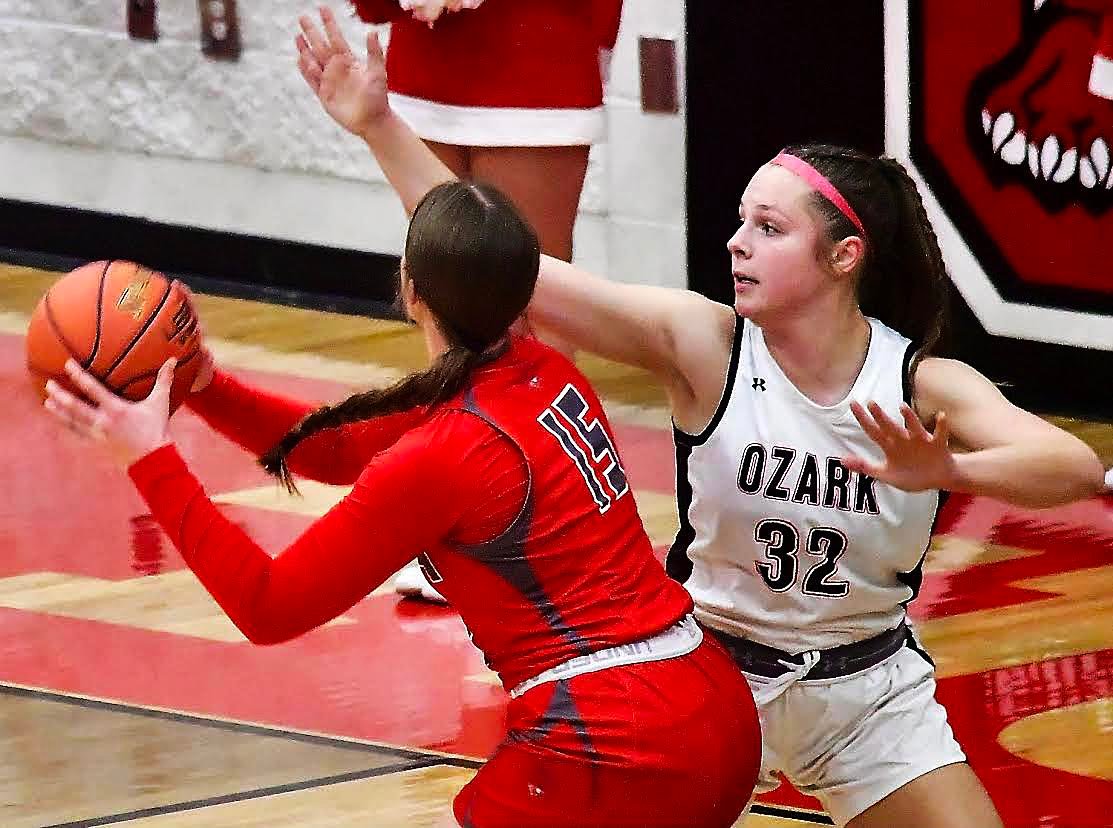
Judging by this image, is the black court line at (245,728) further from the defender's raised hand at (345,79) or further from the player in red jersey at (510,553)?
the defender's raised hand at (345,79)

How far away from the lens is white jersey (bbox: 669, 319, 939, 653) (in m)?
3.12

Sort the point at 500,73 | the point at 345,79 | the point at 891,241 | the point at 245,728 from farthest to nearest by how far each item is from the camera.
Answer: the point at 500,73 → the point at 245,728 → the point at 345,79 → the point at 891,241

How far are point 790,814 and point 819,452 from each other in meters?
0.79

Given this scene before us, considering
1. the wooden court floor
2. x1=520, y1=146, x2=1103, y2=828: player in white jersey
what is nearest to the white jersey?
x1=520, y1=146, x2=1103, y2=828: player in white jersey

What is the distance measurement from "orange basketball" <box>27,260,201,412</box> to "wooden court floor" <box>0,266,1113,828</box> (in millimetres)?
880

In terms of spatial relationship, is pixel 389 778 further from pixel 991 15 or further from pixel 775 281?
pixel 991 15

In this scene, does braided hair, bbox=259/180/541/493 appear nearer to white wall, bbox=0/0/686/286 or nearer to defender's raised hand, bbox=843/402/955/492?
defender's raised hand, bbox=843/402/955/492

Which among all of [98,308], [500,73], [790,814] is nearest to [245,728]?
[790,814]

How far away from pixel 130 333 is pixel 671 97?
12.8 ft

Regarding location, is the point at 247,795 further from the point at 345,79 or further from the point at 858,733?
the point at 345,79

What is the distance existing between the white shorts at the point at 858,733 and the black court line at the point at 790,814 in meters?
0.40

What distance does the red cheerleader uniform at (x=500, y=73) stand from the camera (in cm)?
471

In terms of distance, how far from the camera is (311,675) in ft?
14.1

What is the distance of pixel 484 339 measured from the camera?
9.42 feet
